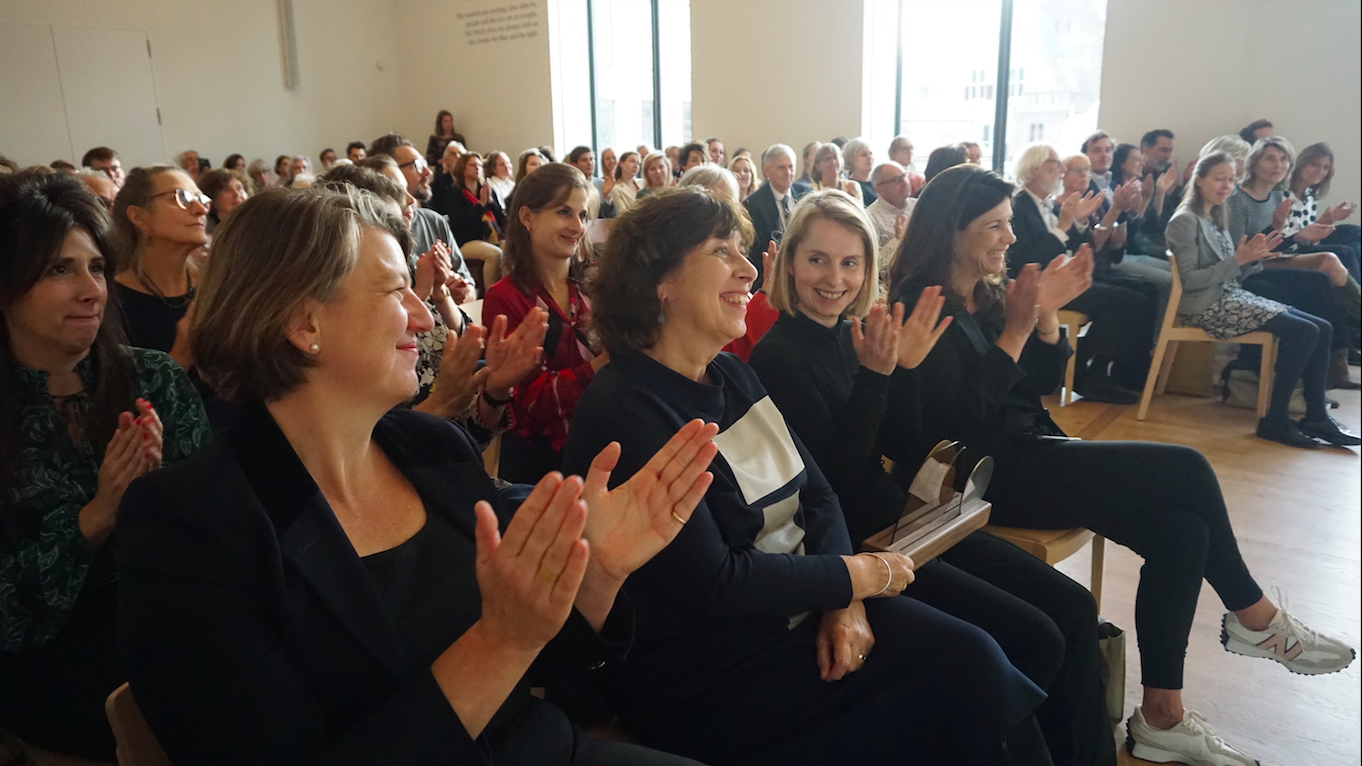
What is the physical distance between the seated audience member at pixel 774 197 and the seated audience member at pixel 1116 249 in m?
1.63

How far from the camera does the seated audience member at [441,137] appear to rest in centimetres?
1183

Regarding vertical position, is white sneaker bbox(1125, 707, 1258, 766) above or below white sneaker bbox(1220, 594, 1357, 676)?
below

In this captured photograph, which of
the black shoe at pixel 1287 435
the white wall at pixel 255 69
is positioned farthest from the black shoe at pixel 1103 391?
the white wall at pixel 255 69

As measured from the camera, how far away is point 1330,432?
3.94m

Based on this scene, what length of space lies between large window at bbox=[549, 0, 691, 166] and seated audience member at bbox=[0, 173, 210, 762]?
9.61 meters

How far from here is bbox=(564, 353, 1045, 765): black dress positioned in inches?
50.1

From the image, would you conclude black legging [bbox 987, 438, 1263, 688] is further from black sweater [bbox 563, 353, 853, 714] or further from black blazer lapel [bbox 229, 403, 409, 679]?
black blazer lapel [bbox 229, 403, 409, 679]

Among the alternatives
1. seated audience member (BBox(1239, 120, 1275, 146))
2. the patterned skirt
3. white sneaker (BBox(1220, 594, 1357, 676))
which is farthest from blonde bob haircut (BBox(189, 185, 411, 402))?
Result: seated audience member (BBox(1239, 120, 1275, 146))

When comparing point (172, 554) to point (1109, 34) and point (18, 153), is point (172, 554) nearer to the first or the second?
point (1109, 34)

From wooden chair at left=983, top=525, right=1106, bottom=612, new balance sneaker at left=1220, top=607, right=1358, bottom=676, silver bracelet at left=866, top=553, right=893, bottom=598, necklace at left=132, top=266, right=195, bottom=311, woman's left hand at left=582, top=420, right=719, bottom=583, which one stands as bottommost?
new balance sneaker at left=1220, top=607, right=1358, bottom=676

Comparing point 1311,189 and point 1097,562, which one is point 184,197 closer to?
point 1097,562

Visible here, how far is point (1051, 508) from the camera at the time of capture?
2027 millimetres

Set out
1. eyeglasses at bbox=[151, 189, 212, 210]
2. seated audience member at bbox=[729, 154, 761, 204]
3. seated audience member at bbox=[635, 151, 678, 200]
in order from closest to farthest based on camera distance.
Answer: eyeglasses at bbox=[151, 189, 212, 210]
seated audience member at bbox=[729, 154, 761, 204]
seated audience member at bbox=[635, 151, 678, 200]

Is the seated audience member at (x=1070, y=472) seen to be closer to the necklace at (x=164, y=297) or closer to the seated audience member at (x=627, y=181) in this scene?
the necklace at (x=164, y=297)
